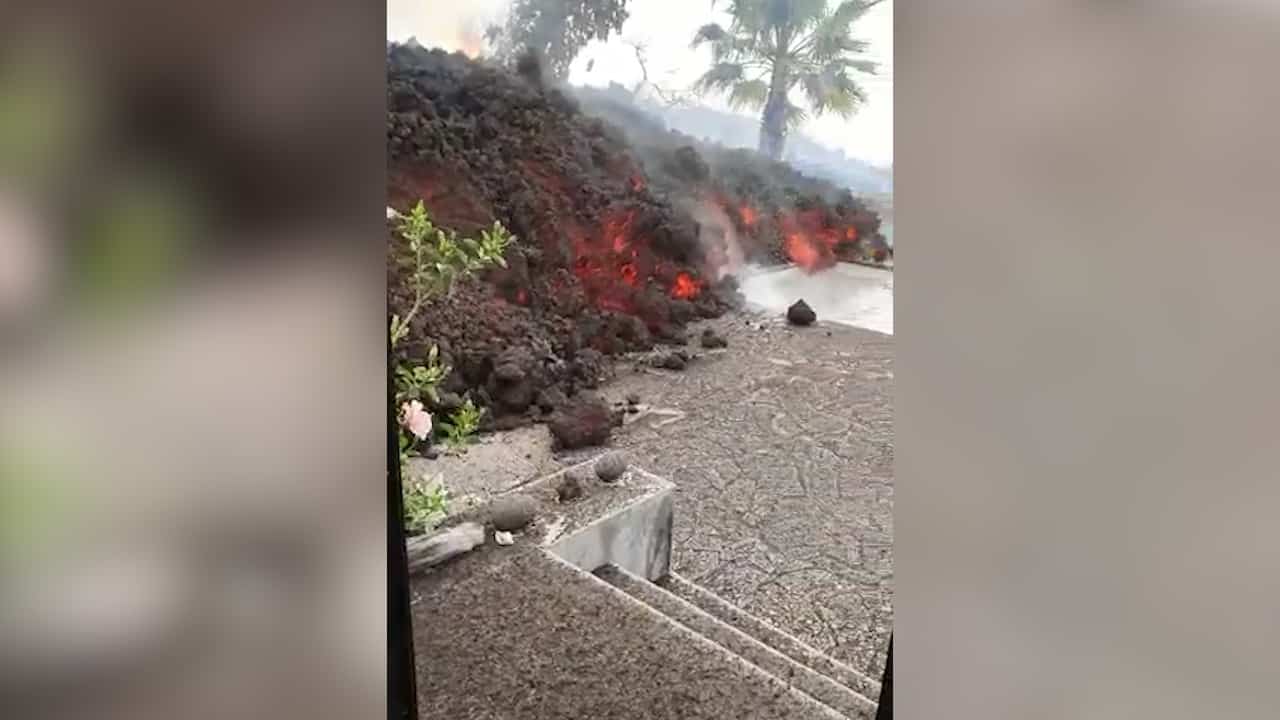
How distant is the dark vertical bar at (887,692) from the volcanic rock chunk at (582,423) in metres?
0.47

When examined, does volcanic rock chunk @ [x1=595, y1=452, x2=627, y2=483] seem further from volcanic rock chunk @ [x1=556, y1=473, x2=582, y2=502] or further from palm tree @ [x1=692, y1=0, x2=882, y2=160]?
palm tree @ [x1=692, y1=0, x2=882, y2=160]

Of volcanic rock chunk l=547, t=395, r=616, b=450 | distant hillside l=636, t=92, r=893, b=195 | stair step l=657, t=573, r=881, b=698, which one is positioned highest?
distant hillside l=636, t=92, r=893, b=195

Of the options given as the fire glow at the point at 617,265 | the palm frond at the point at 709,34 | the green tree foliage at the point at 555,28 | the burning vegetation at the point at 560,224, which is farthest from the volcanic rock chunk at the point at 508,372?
the palm frond at the point at 709,34

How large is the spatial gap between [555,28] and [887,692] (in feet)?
3.09

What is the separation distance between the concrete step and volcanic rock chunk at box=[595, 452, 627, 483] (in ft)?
0.37

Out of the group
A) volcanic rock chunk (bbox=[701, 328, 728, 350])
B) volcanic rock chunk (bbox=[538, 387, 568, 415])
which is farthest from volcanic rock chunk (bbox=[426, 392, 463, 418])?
volcanic rock chunk (bbox=[701, 328, 728, 350])

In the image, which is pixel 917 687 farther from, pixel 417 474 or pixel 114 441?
pixel 114 441

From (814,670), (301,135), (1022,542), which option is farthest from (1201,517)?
(301,135)

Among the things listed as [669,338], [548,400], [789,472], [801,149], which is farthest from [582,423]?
[801,149]

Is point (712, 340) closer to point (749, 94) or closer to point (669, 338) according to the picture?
point (669, 338)

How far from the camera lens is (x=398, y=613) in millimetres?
1082

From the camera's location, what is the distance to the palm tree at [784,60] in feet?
3.87

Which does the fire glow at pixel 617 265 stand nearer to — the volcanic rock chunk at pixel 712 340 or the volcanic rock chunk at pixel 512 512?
the volcanic rock chunk at pixel 712 340

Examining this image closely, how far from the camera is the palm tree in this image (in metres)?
1.18
